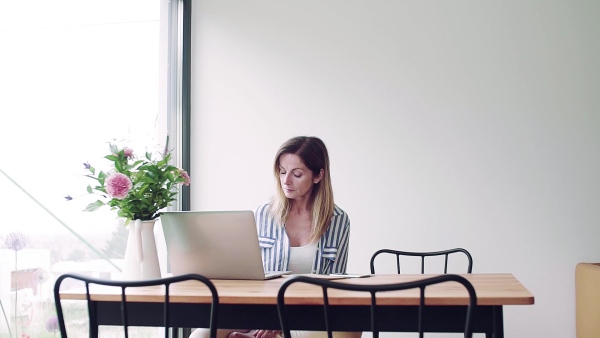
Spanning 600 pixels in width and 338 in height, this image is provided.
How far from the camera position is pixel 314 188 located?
2.90 meters

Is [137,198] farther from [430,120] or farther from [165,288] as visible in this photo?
[430,120]

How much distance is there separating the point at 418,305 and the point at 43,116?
62.9 inches

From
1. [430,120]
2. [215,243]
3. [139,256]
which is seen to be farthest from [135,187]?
[430,120]

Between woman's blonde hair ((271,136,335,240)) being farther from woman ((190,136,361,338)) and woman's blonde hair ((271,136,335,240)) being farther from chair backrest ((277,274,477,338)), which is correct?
chair backrest ((277,274,477,338))

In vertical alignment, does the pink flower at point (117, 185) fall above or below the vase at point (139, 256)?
above

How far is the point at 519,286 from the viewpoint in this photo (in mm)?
1992

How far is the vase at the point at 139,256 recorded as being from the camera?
231 centimetres

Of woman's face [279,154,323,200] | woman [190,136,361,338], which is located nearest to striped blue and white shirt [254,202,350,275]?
woman [190,136,361,338]

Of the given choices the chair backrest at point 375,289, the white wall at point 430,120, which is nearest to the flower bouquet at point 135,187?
the chair backrest at point 375,289

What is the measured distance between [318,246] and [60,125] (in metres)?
1.10

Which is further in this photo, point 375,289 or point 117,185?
point 117,185

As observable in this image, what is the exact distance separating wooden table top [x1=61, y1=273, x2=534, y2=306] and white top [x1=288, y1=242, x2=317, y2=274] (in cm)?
51

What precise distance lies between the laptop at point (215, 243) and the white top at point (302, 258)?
0.42m

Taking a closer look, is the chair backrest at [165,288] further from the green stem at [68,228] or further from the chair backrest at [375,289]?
the green stem at [68,228]
